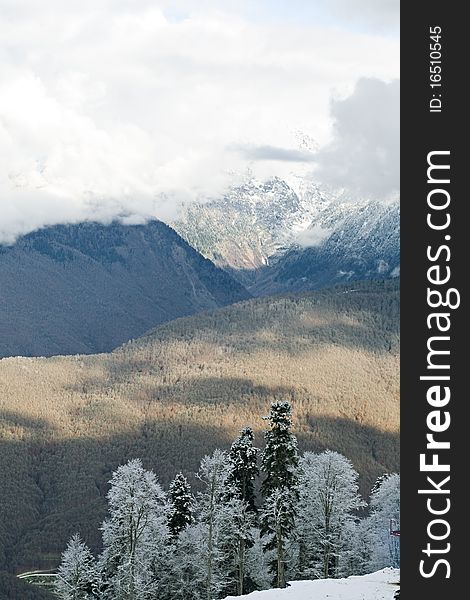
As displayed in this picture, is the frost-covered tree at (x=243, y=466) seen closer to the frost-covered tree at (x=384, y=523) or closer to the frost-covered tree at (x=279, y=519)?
the frost-covered tree at (x=279, y=519)

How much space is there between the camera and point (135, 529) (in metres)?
58.8

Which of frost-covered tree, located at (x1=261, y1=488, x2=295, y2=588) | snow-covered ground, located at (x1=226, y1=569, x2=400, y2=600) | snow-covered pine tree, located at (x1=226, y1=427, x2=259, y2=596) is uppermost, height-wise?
snow-covered pine tree, located at (x1=226, y1=427, x2=259, y2=596)

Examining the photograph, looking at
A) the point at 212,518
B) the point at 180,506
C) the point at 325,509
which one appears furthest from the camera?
the point at 180,506

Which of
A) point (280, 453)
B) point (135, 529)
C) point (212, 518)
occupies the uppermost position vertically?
point (280, 453)

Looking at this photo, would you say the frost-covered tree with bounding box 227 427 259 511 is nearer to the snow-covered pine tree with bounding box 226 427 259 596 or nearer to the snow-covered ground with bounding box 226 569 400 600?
the snow-covered pine tree with bounding box 226 427 259 596

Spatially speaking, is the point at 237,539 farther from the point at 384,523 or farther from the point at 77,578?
the point at 384,523

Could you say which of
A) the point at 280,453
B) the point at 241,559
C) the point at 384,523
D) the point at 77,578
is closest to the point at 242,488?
the point at 241,559

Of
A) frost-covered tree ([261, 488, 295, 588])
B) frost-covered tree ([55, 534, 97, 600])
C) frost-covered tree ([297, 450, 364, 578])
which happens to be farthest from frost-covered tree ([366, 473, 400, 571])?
frost-covered tree ([55, 534, 97, 600])

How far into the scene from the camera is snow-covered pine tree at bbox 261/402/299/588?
187 feet

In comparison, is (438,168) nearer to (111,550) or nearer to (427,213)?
(427,213)

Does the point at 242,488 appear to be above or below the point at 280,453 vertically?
below

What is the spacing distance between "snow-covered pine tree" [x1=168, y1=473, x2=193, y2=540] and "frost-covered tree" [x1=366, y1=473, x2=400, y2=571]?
537 inches

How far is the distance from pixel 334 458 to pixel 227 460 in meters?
9.10

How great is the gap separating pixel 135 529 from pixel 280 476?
988cm
